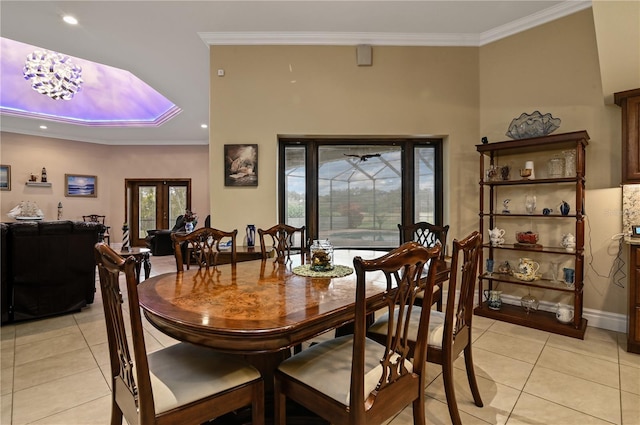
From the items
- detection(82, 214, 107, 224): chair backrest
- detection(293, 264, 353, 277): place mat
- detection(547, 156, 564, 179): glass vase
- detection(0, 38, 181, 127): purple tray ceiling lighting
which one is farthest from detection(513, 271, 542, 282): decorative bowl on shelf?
detection(82, 214, 107, 224): chair backrest

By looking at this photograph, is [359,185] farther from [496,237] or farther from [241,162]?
[496,237]

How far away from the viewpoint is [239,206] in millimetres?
3709

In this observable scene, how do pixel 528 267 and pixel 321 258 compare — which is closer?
pixel 321 258

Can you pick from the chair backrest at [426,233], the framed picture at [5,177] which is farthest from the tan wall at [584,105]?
the framed picture at [5,177]

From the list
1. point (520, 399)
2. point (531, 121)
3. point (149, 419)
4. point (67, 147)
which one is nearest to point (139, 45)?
point (149, 419)

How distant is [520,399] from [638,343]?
1375 millimetres

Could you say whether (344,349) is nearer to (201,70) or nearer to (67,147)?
(201,70)

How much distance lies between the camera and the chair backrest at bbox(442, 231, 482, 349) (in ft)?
4.96

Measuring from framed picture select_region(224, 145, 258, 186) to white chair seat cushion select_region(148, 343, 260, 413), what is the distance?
8.08 ft

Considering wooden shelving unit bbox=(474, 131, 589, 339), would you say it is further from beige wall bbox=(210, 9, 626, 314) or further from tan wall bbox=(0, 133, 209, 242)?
tan wall bbox=(0, 133, 209, 242)

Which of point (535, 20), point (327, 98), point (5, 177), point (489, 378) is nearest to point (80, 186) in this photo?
point (5, 177)

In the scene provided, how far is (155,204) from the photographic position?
8586 millimetres

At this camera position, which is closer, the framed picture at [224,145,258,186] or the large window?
the framed picture at [224,145,258,186]

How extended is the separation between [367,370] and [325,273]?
72 centimetres
